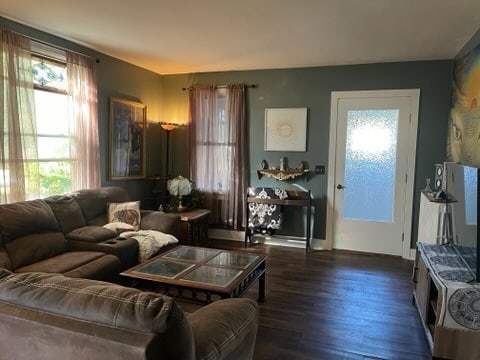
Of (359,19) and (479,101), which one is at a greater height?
(359,19)

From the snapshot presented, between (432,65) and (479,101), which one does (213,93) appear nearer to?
(432,65)

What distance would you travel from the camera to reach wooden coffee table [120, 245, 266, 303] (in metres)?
2.49

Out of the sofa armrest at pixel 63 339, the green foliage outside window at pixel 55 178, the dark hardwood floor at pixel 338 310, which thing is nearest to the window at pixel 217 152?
the dark hardwood floor at pixel 338 310

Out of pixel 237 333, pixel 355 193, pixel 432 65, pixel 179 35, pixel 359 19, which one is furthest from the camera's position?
pixel 355 193

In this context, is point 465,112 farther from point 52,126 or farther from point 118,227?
point 52,126

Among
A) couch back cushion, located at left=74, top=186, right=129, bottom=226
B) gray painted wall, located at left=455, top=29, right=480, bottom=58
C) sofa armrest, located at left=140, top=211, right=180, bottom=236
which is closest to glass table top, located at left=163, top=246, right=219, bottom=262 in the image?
sofa armrest, located at left=140, top=211, right=180, bottom=236

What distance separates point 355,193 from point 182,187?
2367 millimetres

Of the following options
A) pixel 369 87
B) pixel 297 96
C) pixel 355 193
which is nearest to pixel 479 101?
pixel 369 87

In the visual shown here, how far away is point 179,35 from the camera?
11.6 feet

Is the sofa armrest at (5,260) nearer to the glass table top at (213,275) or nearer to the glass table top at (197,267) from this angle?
the glass table top at (197,267)

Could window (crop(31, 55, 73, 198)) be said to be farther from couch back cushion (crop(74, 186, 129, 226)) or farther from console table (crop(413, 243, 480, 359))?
console table (crop(413, 243, 480, 359))

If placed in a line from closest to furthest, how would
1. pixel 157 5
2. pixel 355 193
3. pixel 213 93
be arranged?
1. pixel 157 5
2. pixel 355 193
3. pixel 213 93

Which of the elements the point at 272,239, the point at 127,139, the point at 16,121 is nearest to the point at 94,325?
the point at 16,121

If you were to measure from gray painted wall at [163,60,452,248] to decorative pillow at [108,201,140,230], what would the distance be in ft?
5.33
